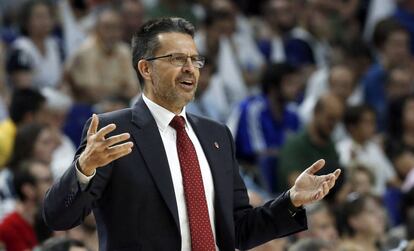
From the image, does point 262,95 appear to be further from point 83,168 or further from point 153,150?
point 83,168

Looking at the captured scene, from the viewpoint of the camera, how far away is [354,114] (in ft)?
29.9

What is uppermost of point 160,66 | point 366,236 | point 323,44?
point 160,66

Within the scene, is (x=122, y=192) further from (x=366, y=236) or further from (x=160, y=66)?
(x=366, y=236)

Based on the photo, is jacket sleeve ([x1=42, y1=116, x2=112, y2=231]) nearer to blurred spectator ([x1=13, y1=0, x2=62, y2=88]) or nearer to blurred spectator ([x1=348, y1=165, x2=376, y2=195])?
blurred spectator ([x1=348, y1=165, x2=376, y2=195])

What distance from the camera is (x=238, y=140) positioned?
356 inches

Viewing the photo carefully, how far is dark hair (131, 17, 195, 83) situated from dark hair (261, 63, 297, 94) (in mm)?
5356

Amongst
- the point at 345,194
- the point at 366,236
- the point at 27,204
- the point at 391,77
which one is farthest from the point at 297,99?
the point at 27,204

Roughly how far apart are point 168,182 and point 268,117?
217 inches

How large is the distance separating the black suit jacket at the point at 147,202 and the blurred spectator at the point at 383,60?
6131mm

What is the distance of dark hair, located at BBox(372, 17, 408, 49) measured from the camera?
10766 mm

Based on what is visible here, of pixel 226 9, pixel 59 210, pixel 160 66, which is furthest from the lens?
pixel 226 9

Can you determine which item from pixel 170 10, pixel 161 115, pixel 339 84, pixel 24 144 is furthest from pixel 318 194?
pixel 170 10

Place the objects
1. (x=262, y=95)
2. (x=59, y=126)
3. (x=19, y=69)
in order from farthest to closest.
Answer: (x=262, y=95)
(x=19, y=69)
(x=59, y=126)

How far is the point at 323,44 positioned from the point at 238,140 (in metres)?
2.80
